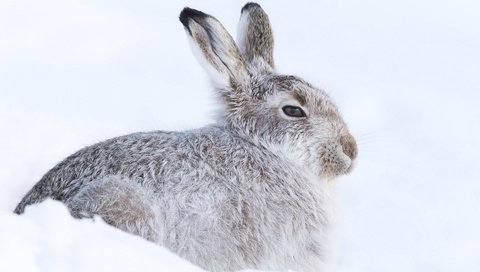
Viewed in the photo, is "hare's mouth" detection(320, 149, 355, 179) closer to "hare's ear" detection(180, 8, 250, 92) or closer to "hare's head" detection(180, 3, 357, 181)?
"hare's head" detection(180, 3, 357, 181)

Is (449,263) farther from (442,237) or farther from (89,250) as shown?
(89,250)

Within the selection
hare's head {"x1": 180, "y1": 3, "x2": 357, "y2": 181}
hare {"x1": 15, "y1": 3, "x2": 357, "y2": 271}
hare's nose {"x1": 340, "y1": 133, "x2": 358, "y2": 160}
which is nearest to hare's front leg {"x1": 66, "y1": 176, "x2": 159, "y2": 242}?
hare {"x1": 15, "y1": 3, "x2": 357, "y2": 271}

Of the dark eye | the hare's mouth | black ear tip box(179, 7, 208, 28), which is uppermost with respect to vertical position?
black ear tip box(179, 7, 208, 28)

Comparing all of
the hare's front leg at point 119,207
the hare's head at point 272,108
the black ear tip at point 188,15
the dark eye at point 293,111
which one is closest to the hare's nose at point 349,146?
the hare's head at point 272,108

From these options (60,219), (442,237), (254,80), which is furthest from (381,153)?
(60,219)

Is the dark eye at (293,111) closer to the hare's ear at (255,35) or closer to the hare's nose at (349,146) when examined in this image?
the hare's nose at (349,146)

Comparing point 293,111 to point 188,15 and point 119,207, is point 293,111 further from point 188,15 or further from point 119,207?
point 119,207

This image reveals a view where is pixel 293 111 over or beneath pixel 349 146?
over

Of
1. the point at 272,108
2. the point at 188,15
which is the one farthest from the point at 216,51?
the point at 272,108
